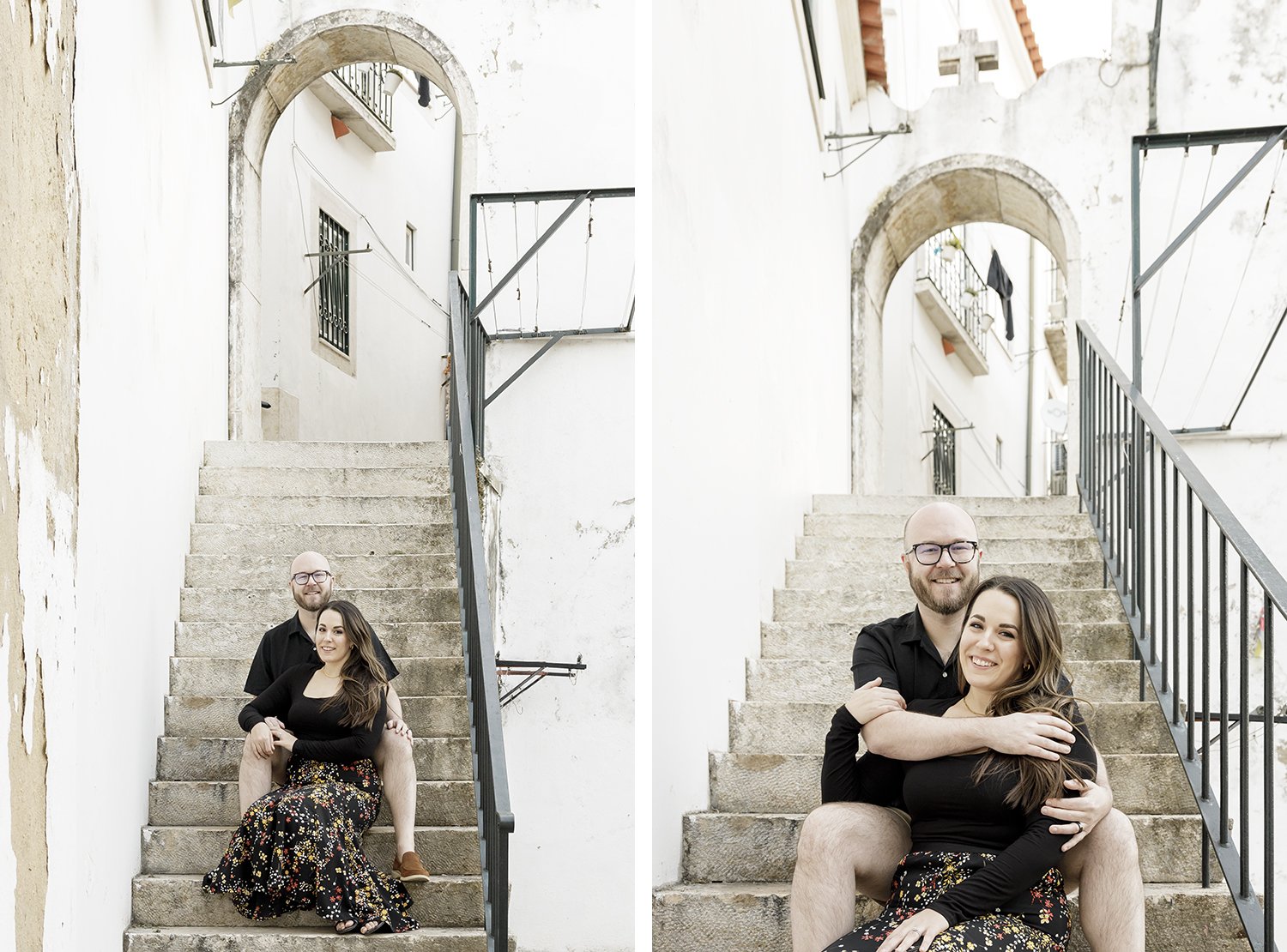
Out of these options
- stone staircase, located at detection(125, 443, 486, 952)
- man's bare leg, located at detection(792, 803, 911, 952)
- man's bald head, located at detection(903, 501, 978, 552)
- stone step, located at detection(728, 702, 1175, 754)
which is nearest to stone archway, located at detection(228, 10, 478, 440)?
stone staircase, located at detection(125, 443, 486, 952)

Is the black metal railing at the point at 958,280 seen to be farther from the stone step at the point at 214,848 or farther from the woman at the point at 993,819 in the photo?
the woman at the point at 993,819

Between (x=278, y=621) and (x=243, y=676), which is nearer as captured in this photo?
(x=243, y=676)

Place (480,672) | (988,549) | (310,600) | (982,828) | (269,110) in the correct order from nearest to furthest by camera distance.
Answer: (982,828), (480,672), (310,600), (988,549), (269,110)

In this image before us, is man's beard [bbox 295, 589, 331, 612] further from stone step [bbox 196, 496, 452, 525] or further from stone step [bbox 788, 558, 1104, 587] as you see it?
stone step [bbox 788, 558, 1104, 587]

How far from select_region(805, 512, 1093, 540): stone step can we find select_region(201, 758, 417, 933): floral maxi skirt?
110 inches

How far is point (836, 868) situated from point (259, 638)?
343cm

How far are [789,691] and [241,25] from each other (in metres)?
5.34

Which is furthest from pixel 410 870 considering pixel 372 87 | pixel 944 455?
pixel 944 455

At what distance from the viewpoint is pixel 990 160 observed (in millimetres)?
9398

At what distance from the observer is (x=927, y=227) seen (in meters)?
10.5

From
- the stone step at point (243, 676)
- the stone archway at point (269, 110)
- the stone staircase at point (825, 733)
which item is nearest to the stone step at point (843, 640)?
the stone staircase at point (825, 733)

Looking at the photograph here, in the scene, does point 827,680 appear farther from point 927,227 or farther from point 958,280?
point 958,280

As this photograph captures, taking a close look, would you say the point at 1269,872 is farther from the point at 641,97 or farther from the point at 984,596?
the point at 641,97

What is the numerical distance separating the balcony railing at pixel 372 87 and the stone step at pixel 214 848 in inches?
320
